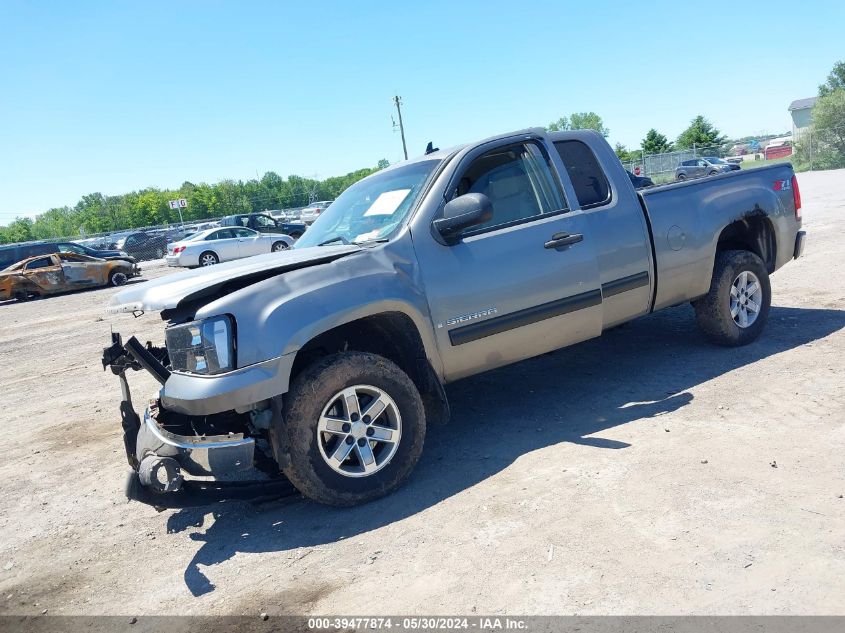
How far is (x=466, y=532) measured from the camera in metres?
3.37

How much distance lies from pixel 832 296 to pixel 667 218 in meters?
3.47

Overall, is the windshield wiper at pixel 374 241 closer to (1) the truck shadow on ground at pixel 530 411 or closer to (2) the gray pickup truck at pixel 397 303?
(2) the gray pickup truck at pixel 397 303

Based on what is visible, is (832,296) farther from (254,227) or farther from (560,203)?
(254,227)

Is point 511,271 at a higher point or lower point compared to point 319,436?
higher

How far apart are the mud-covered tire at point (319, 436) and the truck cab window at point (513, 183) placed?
4.57ft

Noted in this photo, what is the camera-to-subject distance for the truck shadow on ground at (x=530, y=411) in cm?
372

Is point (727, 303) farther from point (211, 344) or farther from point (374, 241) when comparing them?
point (211, 344)

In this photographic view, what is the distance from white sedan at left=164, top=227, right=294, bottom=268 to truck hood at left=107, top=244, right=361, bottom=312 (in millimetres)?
19624

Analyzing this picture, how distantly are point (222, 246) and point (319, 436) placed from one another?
71.1 feet

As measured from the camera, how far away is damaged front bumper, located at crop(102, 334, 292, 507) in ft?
11.3

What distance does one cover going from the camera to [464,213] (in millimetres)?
4062

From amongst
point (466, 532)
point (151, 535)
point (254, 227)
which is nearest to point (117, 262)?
point (254, 227)

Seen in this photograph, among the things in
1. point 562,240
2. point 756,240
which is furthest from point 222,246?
point 562,240

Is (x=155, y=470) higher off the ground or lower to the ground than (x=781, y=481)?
higher
